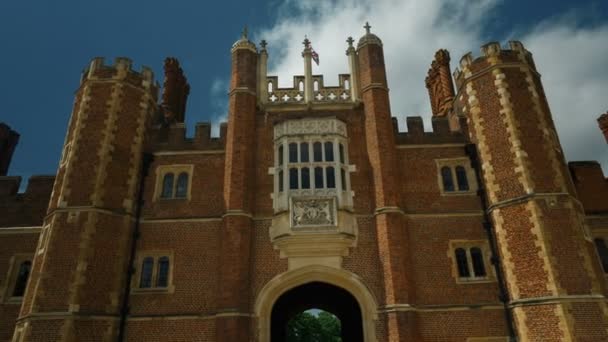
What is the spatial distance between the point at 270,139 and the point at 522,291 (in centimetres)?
1046

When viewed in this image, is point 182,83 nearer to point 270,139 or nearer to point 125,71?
point 125,71

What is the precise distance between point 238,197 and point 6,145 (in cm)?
1359

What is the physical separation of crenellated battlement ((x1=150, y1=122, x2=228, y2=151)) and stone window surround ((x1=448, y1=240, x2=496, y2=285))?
31.9 feet

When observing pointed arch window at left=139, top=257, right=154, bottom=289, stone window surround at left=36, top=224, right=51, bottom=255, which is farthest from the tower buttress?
stone window surround at left=36, top=224, right=51, bottom=255

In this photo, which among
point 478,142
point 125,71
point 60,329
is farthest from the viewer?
point 125,71

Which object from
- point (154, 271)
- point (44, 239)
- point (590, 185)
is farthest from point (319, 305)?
point (590, 185)

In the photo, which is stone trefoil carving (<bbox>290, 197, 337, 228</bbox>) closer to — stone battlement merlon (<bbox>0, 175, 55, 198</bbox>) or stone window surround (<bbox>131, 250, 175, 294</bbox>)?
stone window surround (<bbox>131, 250, 175, 294</bbox>)

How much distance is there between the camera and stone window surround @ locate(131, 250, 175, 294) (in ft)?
50.1

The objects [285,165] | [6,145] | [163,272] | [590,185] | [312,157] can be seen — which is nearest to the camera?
[163,272]

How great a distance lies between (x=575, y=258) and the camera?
45.5 feet

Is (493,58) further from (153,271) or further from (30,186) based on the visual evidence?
(30,186)

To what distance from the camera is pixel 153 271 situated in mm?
15656

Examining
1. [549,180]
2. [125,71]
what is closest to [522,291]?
[549,180]

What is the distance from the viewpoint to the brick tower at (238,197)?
14.3m
